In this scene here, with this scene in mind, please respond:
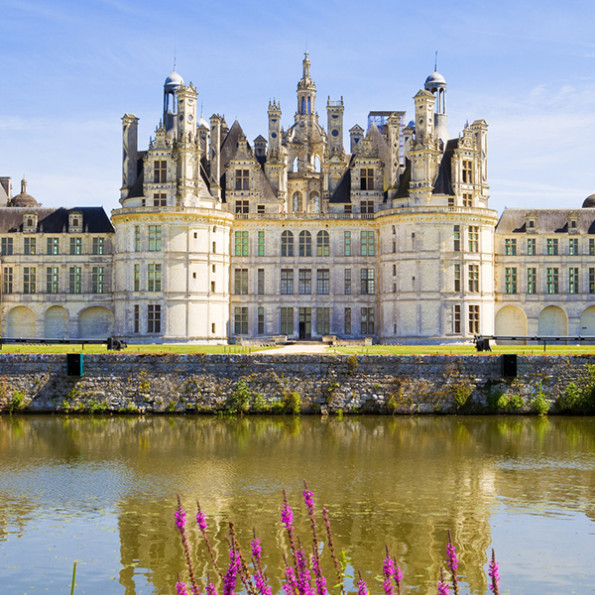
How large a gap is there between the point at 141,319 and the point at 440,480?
31.8m

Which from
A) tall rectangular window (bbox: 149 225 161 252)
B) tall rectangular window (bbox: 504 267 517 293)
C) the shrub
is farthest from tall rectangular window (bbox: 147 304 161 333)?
tall rectangular window (bbox: 504 267 517 293)

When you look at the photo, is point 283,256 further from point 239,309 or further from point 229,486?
point 229,486

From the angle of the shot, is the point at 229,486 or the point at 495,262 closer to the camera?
the point at 229,486

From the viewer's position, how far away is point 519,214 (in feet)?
188

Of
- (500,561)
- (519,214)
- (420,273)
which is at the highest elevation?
(519,214)

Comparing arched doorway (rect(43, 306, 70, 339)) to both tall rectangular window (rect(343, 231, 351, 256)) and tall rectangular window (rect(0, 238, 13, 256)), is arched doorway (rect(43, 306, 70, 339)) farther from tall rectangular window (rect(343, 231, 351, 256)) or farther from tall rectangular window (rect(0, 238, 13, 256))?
tall rectangular window (rect(343, 231, 351, 256))

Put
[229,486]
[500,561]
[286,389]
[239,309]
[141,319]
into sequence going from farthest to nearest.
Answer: [239,309] < [141,319] < [286,389] < [229,486] < [500,561]

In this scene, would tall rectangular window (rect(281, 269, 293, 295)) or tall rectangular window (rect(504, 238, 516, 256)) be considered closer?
tall rectangular window (rect(281, 269, 293, 295))

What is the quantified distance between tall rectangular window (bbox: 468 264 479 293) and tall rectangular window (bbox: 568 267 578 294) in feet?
25.3

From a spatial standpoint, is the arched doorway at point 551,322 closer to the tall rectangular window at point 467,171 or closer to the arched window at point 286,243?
the tall rectangular window at point 467,171

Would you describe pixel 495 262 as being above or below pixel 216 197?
below

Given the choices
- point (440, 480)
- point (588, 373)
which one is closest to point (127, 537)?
point (440, 480)

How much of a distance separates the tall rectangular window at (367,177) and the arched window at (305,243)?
467 centimetres

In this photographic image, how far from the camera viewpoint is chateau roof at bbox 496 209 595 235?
56.5 metres
